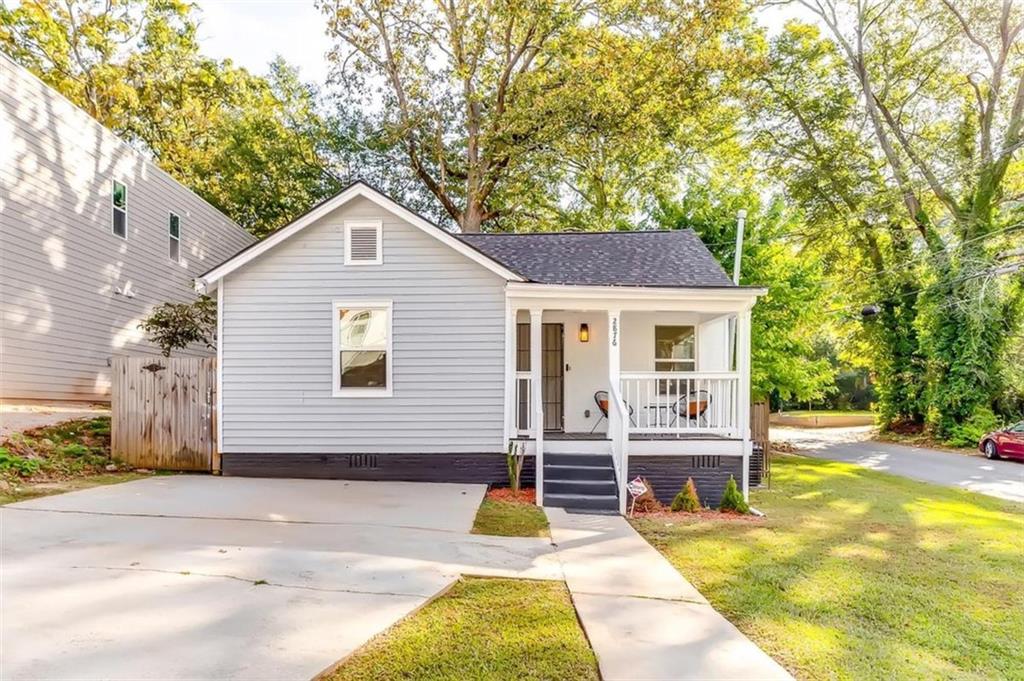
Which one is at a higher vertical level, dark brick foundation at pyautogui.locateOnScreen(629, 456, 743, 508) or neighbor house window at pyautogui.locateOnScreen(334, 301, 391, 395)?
neighbor house window at pyautogui.locateOnScreen(334, 301, 391, 395)

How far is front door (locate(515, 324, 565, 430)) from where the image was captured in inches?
415

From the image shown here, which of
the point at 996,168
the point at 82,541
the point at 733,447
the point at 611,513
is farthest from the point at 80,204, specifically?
the point at 996,168

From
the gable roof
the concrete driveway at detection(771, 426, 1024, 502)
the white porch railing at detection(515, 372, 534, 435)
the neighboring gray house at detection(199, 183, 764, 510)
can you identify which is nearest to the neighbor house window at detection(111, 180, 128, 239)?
the gable roof

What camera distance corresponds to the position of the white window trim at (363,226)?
29.7ft

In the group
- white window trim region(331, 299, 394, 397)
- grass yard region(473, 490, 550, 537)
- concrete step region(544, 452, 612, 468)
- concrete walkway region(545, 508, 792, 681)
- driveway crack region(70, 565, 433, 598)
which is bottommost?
grass yard region(473, 490, 550, 537)

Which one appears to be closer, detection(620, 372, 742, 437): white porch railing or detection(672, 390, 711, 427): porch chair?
detection(620, 372, 742, 437): white porch railing

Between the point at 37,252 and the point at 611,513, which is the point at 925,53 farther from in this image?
the point at 37,252

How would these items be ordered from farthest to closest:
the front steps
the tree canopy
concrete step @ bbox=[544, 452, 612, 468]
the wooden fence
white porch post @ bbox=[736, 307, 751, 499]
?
the tree canopy < the wooden fence < concrete step @ bbox=[544, 452, 612, 468] < white porch post @ bbox=[736, 307, 751, 499] < the front steps

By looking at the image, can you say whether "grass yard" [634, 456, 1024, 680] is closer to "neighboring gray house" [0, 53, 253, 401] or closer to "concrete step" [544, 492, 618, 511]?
"concrete step" [544, 492, 618, 511]

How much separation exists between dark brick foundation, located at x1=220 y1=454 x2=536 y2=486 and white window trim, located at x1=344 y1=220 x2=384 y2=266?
307 centimetres

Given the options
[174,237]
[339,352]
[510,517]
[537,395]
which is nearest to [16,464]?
[339,352]

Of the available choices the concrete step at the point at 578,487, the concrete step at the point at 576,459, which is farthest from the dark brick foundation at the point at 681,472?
the concrete step at the point at 578,487

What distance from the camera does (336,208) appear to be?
897cm

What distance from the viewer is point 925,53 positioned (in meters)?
19.1
